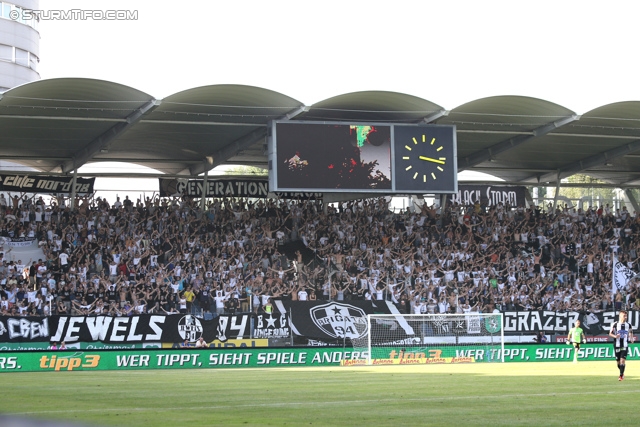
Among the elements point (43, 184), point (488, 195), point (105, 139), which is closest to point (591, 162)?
point (488, 195)

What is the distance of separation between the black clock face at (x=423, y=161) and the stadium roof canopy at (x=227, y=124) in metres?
0.87

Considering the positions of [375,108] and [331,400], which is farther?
[375,108]

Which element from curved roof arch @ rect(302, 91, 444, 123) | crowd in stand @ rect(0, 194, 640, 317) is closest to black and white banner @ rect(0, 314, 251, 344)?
crowd in stand @ rect(0, 194, 640, 317)

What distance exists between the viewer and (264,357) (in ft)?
102

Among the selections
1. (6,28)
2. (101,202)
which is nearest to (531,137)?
(101,202)

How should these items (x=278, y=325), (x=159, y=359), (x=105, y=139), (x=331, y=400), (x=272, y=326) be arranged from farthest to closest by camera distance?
(x=105, y=139), (x=278, y=325), (x=272, y=326), (x=159, y=359), (x=331, y=400)

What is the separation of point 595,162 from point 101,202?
23.9 metres

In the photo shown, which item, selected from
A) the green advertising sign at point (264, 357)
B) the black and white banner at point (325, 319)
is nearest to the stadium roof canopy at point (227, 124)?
the black and white banner at point (325, 319)

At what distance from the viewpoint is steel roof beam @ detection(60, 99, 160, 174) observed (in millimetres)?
33925

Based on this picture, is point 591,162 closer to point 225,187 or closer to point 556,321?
point 556,321

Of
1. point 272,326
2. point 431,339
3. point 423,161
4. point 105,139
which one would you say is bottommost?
point 431,339

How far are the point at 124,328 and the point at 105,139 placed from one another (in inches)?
369

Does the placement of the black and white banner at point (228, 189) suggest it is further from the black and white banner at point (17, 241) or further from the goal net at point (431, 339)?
the goal net at point (431, 339)

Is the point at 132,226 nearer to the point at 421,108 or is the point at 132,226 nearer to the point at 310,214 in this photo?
the point at 310,214
